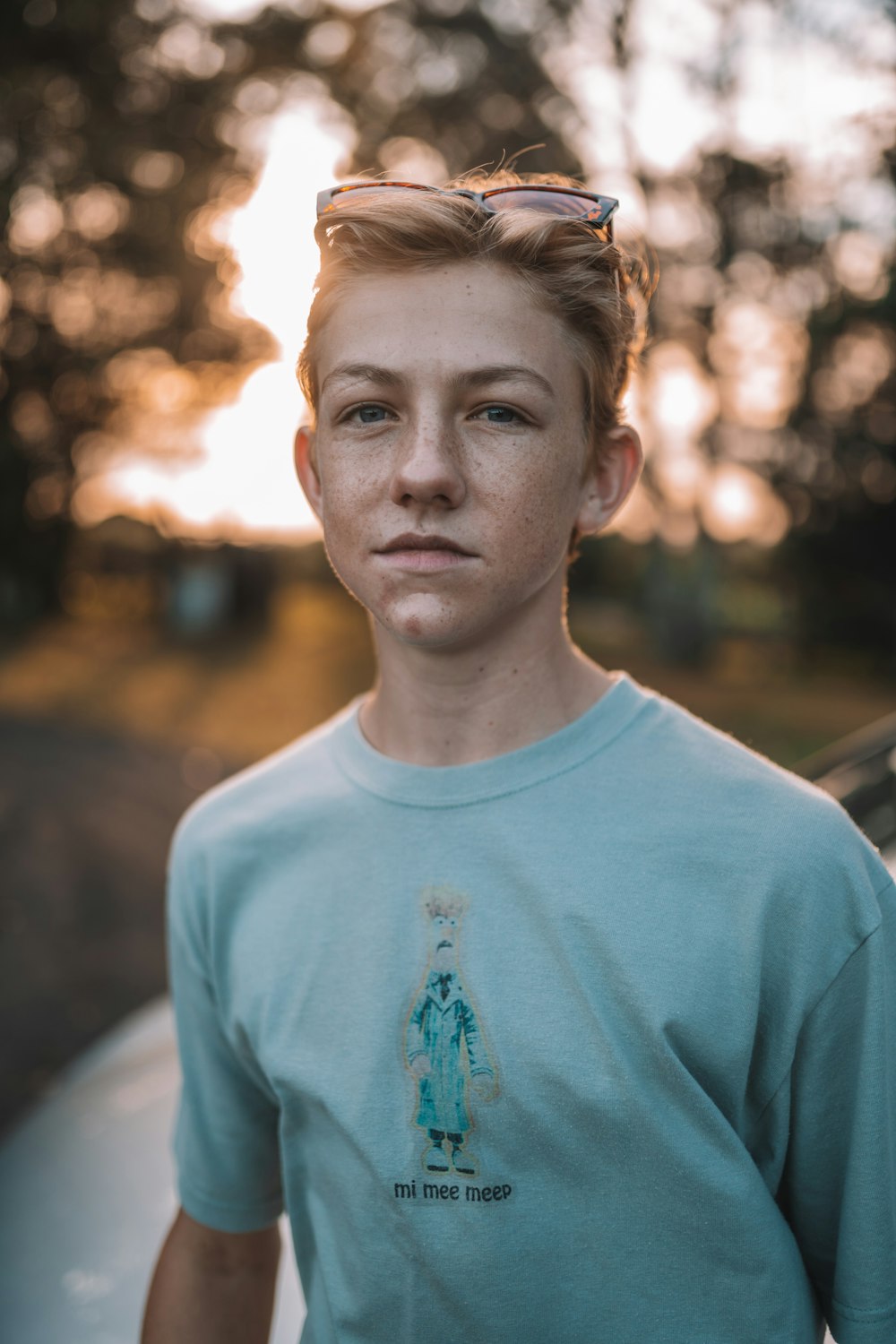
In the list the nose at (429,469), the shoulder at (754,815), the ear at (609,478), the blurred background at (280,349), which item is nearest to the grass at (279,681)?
the blurred background at (280,349)

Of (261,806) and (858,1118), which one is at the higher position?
(261,806)

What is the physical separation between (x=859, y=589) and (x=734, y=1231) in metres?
16.0

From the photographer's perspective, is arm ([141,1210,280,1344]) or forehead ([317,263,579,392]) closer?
forehead ([317,263,579,392])

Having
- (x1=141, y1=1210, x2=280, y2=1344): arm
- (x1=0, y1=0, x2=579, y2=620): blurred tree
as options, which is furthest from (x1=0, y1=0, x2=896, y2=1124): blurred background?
(x1=141, y1=1210, x2=280, y2=1344): arm

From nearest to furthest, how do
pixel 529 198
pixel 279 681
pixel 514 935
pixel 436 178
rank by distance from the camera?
pixel 514 935 → pixel 529 198 → pixel 436 178 → pixel 279 681

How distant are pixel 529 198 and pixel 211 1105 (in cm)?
140

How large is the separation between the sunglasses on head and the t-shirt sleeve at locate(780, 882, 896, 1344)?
98 cm

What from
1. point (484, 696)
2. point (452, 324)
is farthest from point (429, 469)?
Result: point (484, 696)

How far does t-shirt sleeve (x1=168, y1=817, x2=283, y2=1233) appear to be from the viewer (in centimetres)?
162

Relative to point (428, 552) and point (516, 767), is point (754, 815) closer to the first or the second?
point (516, 767)

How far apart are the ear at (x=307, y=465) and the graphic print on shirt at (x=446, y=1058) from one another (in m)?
0.66

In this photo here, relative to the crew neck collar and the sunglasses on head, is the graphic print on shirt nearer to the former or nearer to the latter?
the crew neck collar

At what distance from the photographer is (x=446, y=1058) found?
1.36 m

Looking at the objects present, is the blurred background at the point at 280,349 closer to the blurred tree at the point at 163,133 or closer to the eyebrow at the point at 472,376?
the blurred tree at the point at 163,133
